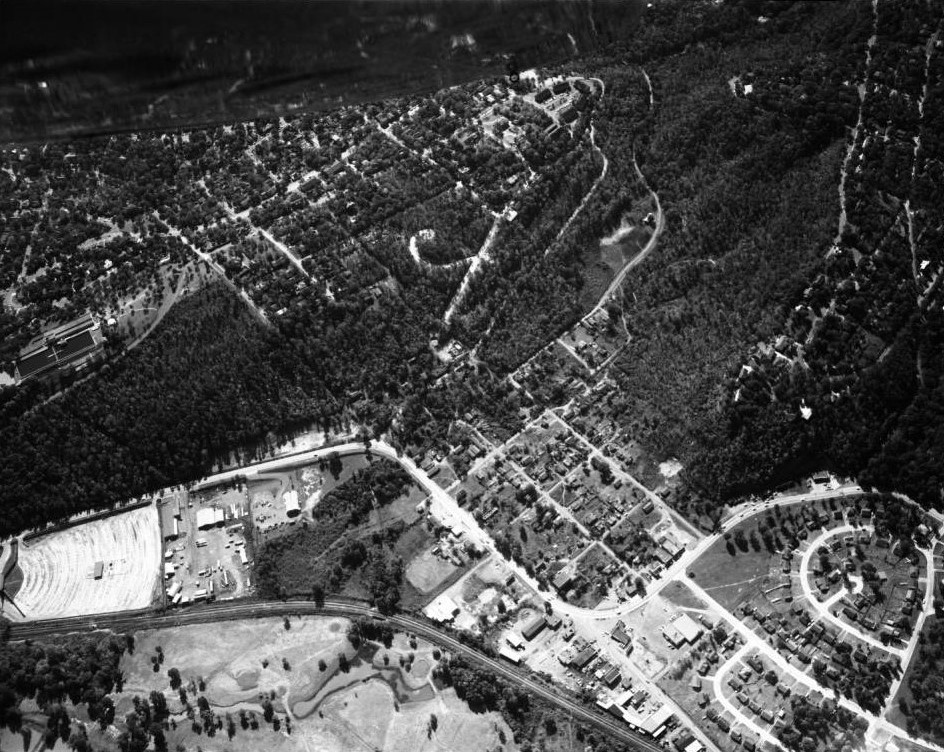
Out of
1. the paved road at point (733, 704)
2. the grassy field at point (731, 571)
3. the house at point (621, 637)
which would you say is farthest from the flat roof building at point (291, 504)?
the paved road at point (733, 704)

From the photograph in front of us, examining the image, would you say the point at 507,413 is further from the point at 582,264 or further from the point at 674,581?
the point at 674,581

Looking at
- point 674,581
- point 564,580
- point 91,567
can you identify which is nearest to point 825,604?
point 674,581

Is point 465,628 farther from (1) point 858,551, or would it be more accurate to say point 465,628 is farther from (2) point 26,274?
(2) point 26,274

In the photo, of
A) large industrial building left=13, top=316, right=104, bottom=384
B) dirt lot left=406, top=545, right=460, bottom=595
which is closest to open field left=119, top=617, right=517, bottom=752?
dirt lot left=406, top=545, right=460, bottom=595

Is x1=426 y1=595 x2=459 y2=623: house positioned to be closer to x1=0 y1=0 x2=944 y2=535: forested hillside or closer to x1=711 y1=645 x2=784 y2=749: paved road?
x1=0 y1=0 x2=944 y2=535: forested hillside

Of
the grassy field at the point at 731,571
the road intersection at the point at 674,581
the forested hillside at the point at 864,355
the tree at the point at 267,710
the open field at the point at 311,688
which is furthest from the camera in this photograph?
the forested hillside at the point at 864,355

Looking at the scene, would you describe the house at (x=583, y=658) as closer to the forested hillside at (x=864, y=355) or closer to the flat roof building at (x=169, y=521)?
the forested hillside at (x=864, y=355)
